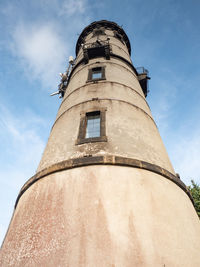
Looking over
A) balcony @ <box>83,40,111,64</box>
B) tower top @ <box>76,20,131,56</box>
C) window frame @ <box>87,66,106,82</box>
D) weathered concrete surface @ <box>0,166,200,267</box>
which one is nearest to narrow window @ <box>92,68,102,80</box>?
window frame @ <box>87,66,106,82</box>

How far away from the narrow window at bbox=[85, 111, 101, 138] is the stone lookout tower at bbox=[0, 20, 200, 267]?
0.11 ft

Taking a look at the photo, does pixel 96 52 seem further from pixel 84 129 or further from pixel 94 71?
pixel 84 129

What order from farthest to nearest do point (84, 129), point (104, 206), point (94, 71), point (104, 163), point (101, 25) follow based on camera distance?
point (101, 25) < point (94, 71) < point (84, 129) < point (104, 163) < point (104, 206)

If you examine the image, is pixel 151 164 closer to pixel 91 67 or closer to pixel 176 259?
pixel 176 259

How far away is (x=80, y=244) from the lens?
3430 mm

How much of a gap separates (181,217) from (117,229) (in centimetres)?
156

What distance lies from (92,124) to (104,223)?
3420 mm

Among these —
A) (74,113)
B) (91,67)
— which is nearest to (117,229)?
(74,113)

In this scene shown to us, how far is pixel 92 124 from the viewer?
6441mm

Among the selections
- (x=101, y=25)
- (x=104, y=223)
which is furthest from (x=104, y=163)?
(x=101, y=25)

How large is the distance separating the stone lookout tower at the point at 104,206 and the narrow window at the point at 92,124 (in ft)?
0.11

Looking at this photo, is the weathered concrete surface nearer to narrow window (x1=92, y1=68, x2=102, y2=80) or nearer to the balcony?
narrow window (x1=92, y1=68, x2=102, y2=80)

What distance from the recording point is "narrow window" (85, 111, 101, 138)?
239 inches

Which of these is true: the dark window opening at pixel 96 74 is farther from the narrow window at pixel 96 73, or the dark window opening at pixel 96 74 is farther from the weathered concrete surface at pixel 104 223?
the weathered concrete surface at pixel 104 223
